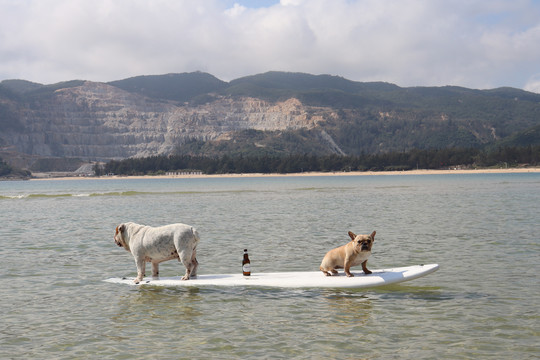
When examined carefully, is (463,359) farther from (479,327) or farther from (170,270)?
(170,270)

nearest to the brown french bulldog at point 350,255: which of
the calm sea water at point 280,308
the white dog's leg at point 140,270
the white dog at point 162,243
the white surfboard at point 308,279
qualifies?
the white surfboard at point 308,279

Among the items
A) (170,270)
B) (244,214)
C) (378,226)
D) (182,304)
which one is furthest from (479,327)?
(244,214)

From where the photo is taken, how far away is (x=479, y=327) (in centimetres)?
1231

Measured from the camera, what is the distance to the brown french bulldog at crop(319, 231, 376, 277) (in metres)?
15.5

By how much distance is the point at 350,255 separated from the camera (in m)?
16.1

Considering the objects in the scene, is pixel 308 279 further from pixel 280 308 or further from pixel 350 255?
pixel 280 308

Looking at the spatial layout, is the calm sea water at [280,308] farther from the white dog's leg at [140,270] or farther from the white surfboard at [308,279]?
the white dog's leg at [140,270]

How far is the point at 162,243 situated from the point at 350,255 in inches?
222

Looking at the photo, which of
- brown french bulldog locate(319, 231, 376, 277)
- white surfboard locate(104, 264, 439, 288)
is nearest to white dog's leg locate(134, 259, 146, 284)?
white surfboard locate(104, 264, 439, 288)

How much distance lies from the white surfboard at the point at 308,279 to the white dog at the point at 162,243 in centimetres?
49

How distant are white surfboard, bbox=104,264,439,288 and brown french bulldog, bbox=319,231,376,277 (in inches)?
10.0

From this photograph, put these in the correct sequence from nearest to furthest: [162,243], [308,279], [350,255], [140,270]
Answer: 1. [350,255]
2. [308,279]
3. [162,243]
4. [140,270]

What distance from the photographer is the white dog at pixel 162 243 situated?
16.8m

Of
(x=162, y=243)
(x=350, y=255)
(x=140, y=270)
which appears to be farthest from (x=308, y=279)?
(x=140, y=270)
